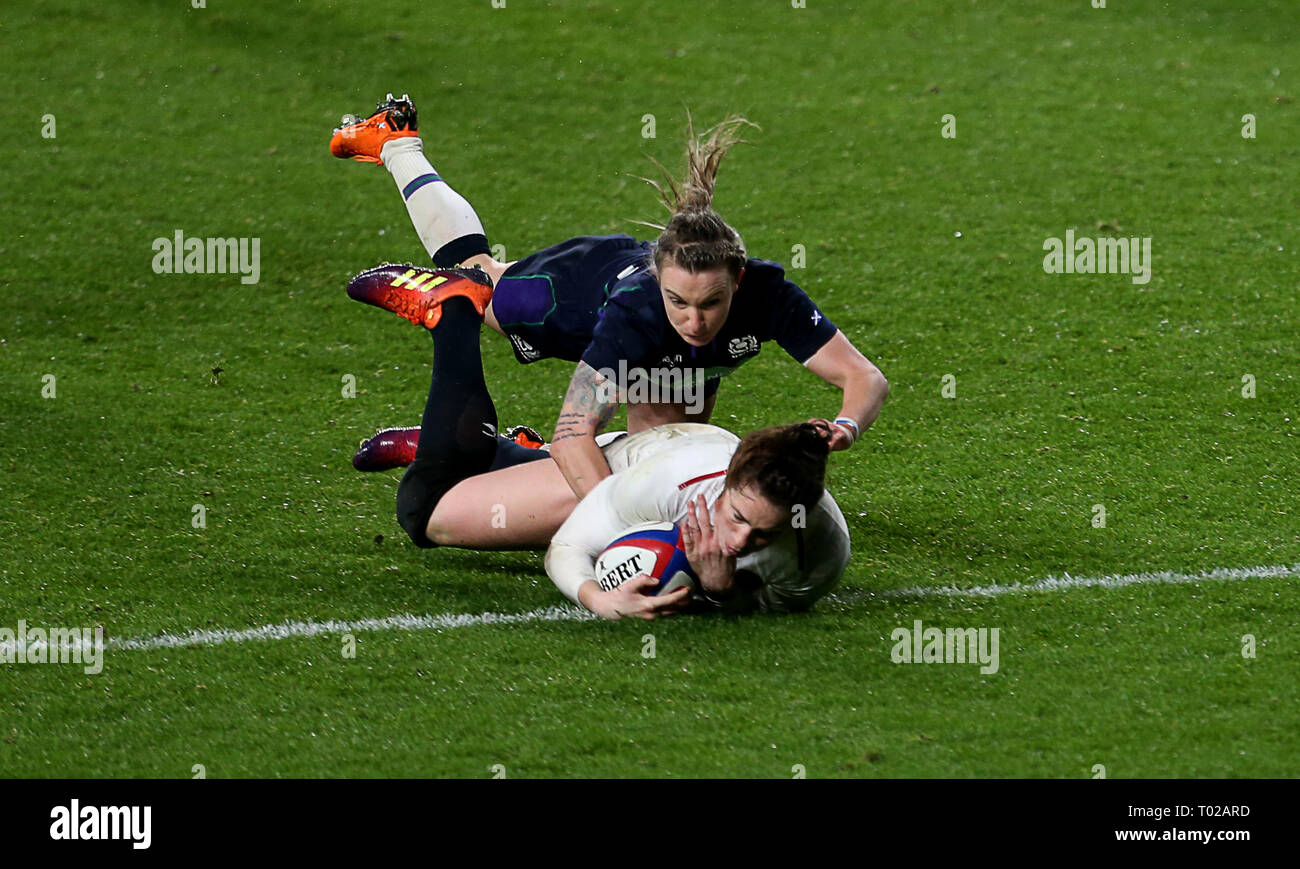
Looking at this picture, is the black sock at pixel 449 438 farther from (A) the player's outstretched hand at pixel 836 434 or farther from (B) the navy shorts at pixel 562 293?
(A) the player's outstretched hand at pixel 836 434

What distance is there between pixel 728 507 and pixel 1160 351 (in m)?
4.62

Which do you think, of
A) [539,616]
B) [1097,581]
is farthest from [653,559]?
[1097,581]

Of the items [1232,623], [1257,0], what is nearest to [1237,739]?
[1232,623]

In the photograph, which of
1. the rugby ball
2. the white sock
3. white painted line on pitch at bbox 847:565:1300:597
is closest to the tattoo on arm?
the rugby ball

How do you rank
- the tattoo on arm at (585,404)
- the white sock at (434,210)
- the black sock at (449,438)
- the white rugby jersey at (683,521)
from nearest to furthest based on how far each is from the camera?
the white rugby jersey at (683,521) < the tattoo on arm at (585,404) < the black sock at (449,438) < the white sock at (434,210)

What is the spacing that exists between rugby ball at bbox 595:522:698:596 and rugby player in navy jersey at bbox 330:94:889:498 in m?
0.39

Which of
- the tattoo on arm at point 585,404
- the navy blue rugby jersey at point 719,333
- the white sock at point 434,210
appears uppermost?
the white sock at point 434,210

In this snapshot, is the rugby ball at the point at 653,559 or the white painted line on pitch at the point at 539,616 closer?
the rugby ball at the point at 653,559

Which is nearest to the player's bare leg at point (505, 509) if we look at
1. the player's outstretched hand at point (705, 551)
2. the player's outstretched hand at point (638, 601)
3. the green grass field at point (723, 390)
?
the green grass field at point (723, 390)

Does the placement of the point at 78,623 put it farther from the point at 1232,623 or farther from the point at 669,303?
the point at 1232,623

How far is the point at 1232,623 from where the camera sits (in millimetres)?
4949

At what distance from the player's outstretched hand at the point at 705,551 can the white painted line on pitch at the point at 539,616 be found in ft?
1.68

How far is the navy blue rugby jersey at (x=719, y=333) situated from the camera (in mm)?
5363

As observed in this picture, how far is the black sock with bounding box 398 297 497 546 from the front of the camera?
596 centimetres
